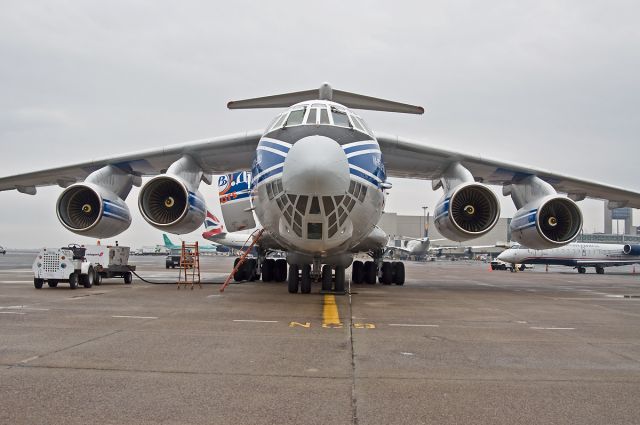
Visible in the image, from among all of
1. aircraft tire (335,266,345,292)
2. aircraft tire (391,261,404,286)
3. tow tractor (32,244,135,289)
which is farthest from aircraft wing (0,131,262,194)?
aircraft tire (391,261,404,286)

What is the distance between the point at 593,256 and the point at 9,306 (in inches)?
1663

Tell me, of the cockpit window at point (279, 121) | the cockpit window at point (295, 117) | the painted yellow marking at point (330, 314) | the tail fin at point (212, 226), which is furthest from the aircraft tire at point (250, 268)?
the tail fin at point (212, 226)

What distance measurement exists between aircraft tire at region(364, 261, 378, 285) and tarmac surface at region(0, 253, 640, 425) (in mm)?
7697

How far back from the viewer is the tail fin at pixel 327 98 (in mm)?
13055

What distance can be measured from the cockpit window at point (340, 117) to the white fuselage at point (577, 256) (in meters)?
35.1

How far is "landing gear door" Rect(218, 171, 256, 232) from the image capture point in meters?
15.5

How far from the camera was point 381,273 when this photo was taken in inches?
667

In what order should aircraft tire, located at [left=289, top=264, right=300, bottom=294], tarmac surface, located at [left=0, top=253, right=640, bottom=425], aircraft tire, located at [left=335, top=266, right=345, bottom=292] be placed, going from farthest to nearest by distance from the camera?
1. aircraft tire, located at [left=335, top=266, right=345, bottom=292]
2. aircraft tire, located at [left=289, top=264, right=300, bottom=294]
3. tarmac surface, located at [left=0, top=253, right=640, bottom=425]

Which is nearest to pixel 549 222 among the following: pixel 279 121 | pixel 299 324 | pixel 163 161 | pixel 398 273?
pixel 398 273

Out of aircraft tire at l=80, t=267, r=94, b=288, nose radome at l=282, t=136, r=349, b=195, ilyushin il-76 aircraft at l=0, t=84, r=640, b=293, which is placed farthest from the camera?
aircraft tire at l=80, t=267, r=94, b=288

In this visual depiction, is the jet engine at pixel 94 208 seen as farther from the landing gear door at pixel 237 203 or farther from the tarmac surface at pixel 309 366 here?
the tarmac surface at pixel 309 366

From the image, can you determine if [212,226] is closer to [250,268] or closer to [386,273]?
[250,268]

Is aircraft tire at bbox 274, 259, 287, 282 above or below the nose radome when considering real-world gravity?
below

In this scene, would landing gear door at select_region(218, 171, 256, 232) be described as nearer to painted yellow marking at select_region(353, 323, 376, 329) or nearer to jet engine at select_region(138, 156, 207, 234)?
jet engine at select_region(138, 156, 207, 234)
